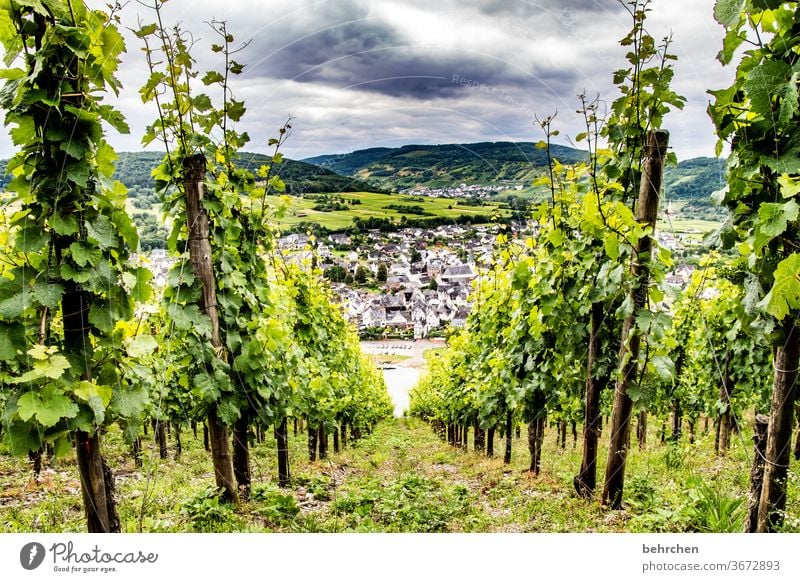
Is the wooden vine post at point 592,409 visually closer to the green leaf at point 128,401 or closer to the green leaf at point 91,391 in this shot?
the green leaf at point 128,401

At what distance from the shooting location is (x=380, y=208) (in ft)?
20.1

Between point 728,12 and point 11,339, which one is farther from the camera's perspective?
point 728,12

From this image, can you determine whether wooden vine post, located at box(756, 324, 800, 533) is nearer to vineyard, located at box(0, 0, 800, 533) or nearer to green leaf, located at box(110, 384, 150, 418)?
vineyard, located at box(0, 0, 800, 533)

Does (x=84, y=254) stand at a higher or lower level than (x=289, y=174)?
lower

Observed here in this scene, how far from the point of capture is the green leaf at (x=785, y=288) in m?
2.41

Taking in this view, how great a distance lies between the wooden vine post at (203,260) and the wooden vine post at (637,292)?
330 centimetres

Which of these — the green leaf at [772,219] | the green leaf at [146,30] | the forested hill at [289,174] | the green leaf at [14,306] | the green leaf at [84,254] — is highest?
the green leaf at [146,30]

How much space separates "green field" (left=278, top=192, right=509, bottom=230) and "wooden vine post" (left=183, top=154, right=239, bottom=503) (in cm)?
175

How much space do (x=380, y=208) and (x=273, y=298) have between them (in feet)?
5.92

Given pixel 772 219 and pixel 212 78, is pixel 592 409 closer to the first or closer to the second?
pixel 772 219

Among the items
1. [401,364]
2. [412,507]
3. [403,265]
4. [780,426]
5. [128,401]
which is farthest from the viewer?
[401,364]

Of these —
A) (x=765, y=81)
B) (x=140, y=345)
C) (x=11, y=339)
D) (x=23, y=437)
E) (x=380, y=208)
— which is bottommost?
(x=23, y=437)

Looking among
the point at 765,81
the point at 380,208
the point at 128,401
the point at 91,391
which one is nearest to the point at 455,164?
the point at 380,208

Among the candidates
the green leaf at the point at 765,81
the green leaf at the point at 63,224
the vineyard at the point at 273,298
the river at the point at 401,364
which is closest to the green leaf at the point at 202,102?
the vineyard at the point at 273,298
